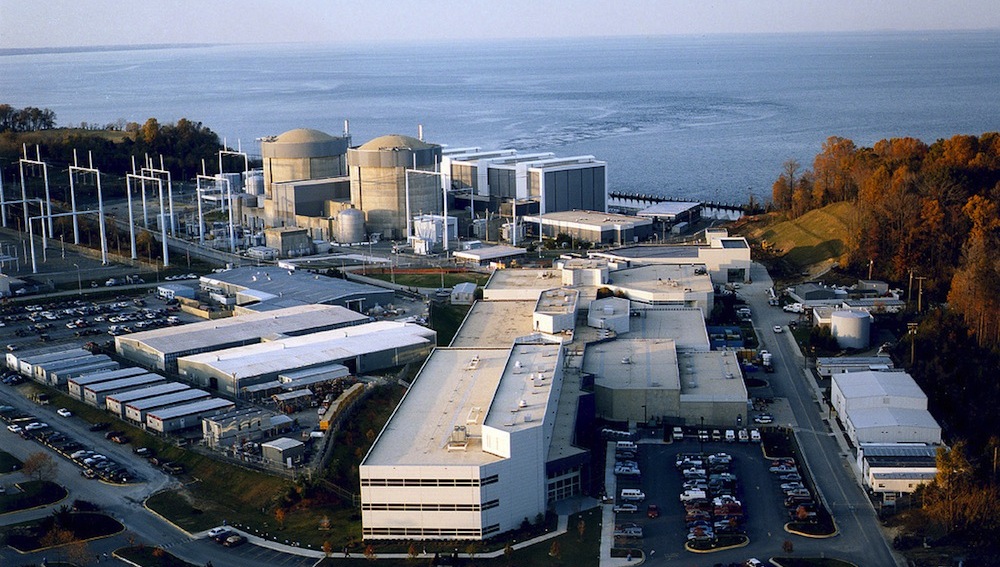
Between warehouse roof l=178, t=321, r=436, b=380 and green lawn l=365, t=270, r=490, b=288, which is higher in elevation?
green lawn l=365, t=270, r=490, b=288

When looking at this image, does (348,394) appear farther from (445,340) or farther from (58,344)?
(58,344)

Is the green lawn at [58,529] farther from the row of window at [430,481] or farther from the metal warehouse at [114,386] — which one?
the metal warehouse at [114,386]

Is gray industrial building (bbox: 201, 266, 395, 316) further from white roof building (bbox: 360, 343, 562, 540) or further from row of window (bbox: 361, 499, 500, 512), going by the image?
row of window (bbox: 361, 499, 500, 512)

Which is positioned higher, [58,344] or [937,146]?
[937,146]

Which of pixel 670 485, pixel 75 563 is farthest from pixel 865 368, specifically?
pixel 75 563

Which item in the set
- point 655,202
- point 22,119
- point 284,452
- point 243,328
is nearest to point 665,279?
point 243,328

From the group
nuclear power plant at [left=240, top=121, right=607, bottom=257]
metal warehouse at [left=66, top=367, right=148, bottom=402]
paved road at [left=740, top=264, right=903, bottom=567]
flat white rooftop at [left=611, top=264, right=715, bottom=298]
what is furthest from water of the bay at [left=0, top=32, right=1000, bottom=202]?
metal warehouse at [left=66, top=367, right=148, bottom=402]
